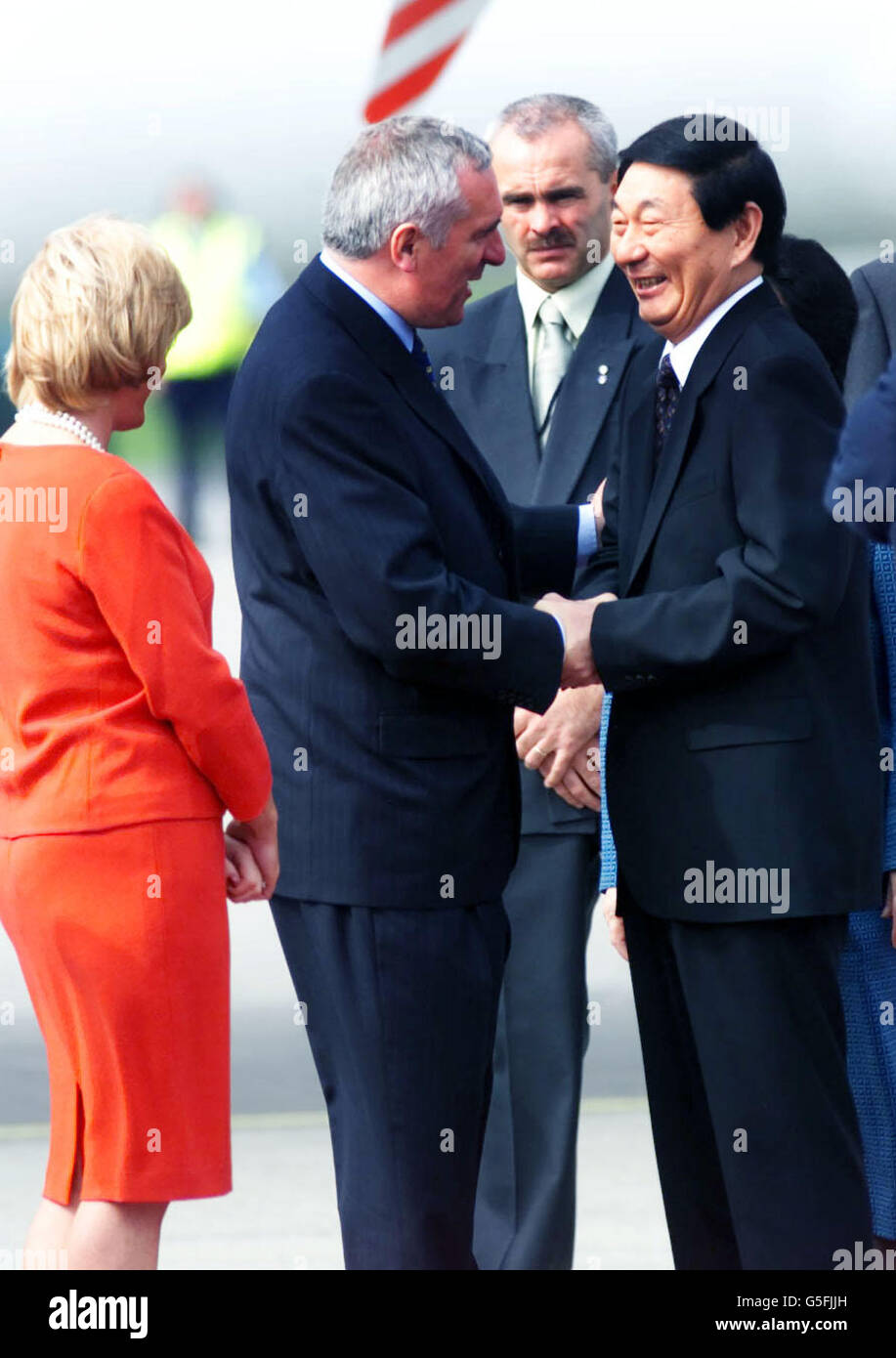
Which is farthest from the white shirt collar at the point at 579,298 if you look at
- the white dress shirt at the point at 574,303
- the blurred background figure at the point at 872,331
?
the blurred background figure at the point at 872,331

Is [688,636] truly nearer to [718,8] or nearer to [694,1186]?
[694,1186]

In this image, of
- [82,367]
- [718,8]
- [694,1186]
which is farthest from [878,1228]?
[718,8]

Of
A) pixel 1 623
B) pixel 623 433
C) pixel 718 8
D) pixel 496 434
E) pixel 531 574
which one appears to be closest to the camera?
pixel 1 623

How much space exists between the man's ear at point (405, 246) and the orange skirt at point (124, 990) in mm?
714

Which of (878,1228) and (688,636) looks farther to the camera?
(878,1228)

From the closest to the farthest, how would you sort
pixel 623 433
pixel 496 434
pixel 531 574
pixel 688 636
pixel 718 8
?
pixel 688 636 → pixel 623 433 → pixel 531 574 → pixel 496 434 → pixel 718 8

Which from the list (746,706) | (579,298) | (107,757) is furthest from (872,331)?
(107,757)

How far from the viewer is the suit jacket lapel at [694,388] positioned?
2.56m

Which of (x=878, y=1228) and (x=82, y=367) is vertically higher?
(x=82, y=367)

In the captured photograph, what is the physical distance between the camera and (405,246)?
257cm

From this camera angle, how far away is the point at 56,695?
2.36 metres

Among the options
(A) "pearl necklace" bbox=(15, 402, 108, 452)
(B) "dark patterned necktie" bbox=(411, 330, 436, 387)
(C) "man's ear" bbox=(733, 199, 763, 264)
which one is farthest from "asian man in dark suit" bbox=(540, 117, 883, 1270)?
(A) "pearl necklace" bbox=(15, 402, 108, 452)

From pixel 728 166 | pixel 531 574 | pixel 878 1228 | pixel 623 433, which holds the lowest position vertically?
pixel 878 1228
